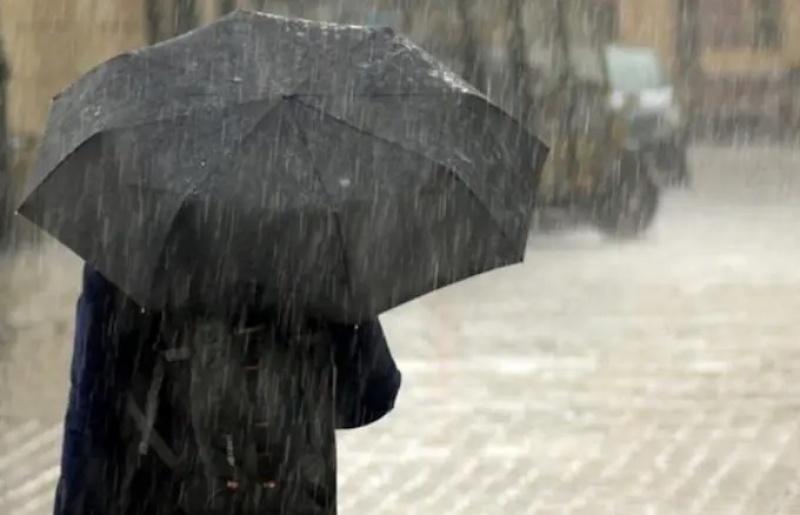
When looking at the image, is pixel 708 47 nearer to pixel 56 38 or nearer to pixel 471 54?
pixel 56 38

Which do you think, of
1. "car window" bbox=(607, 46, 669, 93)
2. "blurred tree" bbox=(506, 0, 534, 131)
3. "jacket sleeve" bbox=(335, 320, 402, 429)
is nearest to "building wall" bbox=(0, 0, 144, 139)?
"blurred tree" bbox=(506, 0, 534, 131)

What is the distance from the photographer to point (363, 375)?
293 cm

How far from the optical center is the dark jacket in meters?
2.73

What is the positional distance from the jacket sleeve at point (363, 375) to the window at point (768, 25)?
36125mm

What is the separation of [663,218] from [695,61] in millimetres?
19898

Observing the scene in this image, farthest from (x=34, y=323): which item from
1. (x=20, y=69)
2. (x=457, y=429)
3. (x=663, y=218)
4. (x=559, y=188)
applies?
(x=20, y=69)

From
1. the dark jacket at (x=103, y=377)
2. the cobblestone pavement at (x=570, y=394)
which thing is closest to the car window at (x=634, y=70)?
the cobblestone pavement at (x=570, y=394)

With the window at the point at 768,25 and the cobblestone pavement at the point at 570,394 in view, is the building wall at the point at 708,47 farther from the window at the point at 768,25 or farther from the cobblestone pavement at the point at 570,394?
the cobblestone pavement at the point at 570,394

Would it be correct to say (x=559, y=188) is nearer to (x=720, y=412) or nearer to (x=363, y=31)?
(x=720, y=412)

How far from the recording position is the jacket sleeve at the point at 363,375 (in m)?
2.87

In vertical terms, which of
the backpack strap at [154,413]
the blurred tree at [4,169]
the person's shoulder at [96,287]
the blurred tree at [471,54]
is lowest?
the blurred tree at [4,169]

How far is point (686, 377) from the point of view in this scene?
9.05 m

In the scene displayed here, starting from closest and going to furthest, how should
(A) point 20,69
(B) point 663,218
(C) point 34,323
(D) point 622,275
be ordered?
(C) point 34,323 < (D) point 622,275 < (B) point 663,218 < (A) point 20,69

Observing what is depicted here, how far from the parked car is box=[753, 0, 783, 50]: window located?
15.9 m
